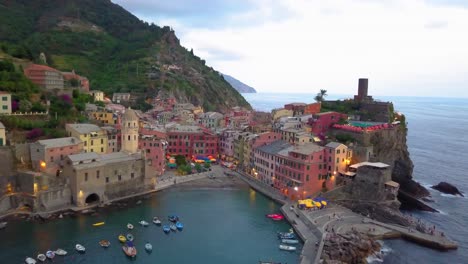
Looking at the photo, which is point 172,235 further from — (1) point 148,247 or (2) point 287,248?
(2) point 287,248

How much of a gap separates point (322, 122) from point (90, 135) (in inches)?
1608

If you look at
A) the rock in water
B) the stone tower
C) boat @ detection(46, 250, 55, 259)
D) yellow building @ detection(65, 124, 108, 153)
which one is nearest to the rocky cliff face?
the rock in water

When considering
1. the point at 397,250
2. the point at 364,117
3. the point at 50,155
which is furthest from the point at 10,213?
the point at 364,117

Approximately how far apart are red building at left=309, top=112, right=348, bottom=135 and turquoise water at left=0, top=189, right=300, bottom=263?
23.0 meters

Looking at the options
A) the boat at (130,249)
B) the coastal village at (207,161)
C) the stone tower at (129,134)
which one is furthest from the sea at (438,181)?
the stone tower at (129,134)

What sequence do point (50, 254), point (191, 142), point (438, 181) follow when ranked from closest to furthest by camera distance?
point (50, 254), point (438, 181), point (191, 142)

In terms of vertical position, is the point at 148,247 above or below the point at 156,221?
below

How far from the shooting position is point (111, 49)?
479 ft

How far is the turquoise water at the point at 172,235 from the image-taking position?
39.6 metres

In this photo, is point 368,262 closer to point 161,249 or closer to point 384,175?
point 384,175

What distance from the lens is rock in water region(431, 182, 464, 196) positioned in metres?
67.2

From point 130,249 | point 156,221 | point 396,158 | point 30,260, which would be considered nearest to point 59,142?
point 156,221

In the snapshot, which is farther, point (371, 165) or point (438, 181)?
point (438, 181)

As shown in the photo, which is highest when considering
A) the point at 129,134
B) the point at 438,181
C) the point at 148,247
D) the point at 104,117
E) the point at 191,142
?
the point at 104,117
